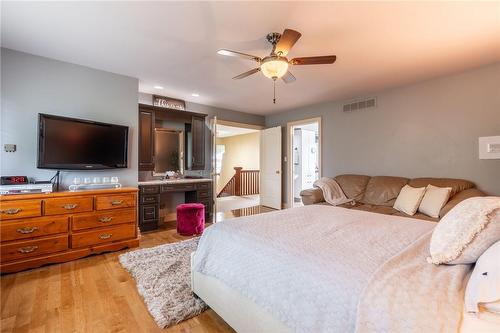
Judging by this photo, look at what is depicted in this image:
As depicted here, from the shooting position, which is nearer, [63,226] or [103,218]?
[63,226]

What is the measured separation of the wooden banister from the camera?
8375 mm

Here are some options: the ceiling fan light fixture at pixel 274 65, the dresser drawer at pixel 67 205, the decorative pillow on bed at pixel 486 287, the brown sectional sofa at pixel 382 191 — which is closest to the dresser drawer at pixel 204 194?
the brown sectional sofa at pixel 382 191

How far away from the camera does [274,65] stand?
224 centimetres

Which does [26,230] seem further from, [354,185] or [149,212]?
[354,185]

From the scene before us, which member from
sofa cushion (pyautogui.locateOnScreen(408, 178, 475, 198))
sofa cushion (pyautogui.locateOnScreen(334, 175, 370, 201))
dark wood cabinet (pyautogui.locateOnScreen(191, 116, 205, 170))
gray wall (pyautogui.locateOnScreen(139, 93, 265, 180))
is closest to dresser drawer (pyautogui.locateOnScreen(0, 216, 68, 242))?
gray wall (pyautogui.locateOnScreen(139, 93, 265, 180))

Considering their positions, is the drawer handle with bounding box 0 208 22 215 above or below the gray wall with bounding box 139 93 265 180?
below

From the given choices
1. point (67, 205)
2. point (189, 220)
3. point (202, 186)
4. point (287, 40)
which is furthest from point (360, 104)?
point (67, 205)

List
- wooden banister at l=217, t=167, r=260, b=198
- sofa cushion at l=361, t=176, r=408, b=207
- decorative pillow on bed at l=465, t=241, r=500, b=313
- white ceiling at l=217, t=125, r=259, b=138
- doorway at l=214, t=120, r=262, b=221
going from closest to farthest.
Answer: decorative pillow on bed at l=465, t=241, r=500, b=313, sofa cushion at l=361, t=176, r=408, b=207, white ceiling at l=217, t=125, r=259, b=138, doorway at l=214, t=120, r=262, b=221, wooden banister at l=217, t=167, r=260, b=198

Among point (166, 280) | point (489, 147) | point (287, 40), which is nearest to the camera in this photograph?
point (287, 40)

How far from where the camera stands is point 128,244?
309 centimetres

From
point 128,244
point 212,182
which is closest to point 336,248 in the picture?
point 128,244

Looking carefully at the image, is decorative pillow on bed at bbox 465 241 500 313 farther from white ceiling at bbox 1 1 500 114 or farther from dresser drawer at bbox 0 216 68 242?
dresser drawer at bbox 0 216 68 242

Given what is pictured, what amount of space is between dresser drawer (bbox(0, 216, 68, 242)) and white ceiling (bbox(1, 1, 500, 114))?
194 centimetres

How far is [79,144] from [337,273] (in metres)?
3.32
